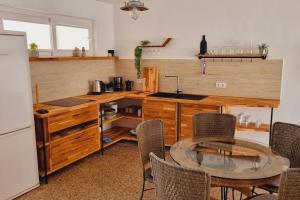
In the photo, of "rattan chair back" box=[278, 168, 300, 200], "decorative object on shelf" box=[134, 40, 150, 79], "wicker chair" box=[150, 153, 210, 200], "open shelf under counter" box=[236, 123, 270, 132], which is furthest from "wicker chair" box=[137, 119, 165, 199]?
"decorative object on shelf" box=[134, 40, 150, 79]

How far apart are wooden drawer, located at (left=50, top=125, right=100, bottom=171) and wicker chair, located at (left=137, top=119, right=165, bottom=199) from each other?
1.23 m

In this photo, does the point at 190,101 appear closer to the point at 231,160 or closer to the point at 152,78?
the point at 152,78

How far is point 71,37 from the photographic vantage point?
4156 millimetres

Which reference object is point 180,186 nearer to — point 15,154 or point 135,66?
point 15,154

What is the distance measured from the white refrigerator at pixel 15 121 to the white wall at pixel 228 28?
2.34 meters

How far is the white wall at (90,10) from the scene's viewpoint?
3.41 m

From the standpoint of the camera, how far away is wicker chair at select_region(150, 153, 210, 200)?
1.49 meters

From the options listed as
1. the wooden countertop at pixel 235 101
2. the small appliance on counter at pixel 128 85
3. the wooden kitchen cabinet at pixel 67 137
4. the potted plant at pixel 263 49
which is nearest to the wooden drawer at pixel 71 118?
the wooden kitchen cabinet at pixel 67 137

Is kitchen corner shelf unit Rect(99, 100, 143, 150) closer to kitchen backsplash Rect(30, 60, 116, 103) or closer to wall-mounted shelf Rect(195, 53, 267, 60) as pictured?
kitchen backsplash Rect(30, 60, 116, 103)

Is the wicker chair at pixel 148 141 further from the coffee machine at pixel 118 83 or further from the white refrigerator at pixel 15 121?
the coffee machine at pixel 118 83

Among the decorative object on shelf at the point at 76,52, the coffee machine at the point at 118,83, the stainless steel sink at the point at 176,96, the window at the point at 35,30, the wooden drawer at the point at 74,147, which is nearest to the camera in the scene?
the wooden drawer at the point at 74,147

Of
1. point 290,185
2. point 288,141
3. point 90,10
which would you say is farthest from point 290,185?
point 90,10

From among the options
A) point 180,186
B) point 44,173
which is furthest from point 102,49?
point 180,186

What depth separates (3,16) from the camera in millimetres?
3141
